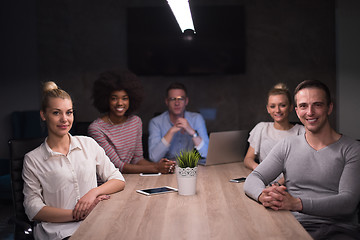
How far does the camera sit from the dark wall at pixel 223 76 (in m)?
4.77

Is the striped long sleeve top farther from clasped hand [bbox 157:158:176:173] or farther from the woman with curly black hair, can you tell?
clasped hand [bbox 157:158:176:173]

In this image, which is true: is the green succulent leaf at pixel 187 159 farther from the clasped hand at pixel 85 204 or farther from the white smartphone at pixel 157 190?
the clasped hand at pixel 85 204

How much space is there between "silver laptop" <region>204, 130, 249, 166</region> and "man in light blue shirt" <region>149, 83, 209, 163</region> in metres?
0.40

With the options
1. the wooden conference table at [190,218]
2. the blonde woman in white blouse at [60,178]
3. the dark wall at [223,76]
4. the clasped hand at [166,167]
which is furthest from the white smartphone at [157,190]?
the dark wall at [223,76]

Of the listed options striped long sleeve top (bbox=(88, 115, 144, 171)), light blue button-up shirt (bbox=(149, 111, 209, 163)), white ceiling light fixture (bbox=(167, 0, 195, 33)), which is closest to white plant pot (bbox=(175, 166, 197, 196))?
striped long sleeve top (bbox=(88, 115, 144, 171))

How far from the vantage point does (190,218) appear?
1606 millimetres

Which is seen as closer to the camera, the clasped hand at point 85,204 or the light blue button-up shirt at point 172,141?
the clasped hand at point 85,204

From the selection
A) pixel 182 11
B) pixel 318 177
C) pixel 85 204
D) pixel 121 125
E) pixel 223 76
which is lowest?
pixel 85 204

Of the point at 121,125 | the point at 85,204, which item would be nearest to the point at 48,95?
the point at 85,204

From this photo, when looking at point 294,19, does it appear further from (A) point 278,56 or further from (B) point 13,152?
(B) point 13,152

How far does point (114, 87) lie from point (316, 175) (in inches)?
67.5

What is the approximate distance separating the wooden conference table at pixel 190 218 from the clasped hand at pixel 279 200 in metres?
0.04

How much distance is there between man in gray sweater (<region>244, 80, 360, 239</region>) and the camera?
178 cm

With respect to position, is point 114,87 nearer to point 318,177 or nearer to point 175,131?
point 175,131
